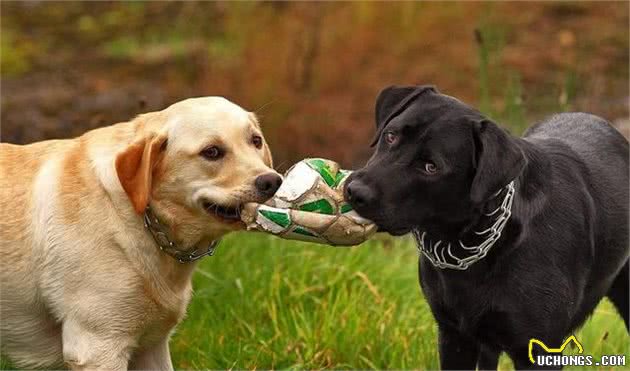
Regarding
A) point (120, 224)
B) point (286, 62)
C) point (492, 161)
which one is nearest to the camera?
point (492, 161)

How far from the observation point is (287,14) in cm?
927

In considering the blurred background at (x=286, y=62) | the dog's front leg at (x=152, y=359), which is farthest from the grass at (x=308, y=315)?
the blurred background at (x=286, y=62)

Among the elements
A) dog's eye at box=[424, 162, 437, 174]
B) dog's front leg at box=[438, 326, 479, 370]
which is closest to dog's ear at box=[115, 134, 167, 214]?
dog's eye at box=[424, 162, 437, 174]

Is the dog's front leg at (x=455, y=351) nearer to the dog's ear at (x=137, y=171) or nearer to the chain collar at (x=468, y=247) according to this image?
the chain collar at (x=468, y=247)

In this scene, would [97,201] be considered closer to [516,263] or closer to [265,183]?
[265,183]

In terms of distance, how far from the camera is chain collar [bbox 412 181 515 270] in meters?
4.31

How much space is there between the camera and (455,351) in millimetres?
4715

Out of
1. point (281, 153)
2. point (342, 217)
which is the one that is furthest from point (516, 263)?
point (281, 153)

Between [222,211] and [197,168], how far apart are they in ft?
0.59

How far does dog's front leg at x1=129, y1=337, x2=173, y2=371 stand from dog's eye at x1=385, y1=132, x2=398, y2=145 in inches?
49.6

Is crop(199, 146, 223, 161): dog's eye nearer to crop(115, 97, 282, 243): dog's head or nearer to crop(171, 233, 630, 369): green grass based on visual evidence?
crop(115, 97, 282, 243): dog's head

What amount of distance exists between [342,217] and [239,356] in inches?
53.3

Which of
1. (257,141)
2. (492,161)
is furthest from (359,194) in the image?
(257,141)

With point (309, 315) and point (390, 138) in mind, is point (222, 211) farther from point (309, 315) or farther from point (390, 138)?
point (309, 315)
